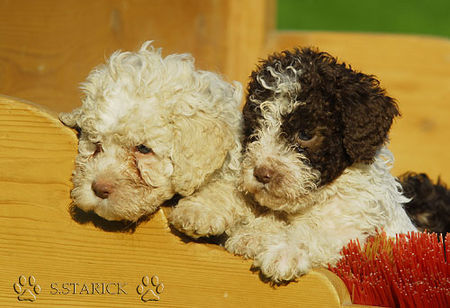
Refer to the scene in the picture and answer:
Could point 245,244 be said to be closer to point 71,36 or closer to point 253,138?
point 253,138

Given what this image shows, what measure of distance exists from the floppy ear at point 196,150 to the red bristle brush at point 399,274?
973mm

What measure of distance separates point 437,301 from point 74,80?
3.51 metres

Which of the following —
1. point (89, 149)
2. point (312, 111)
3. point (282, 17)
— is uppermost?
point (312, 111)

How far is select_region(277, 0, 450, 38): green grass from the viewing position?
14359 mm

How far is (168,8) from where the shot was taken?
23.0ft

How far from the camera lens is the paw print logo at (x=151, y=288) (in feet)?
12.2

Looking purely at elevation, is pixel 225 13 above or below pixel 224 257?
above

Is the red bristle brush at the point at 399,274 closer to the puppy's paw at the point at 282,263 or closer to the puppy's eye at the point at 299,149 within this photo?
the puppy's paw at the point at 282,263

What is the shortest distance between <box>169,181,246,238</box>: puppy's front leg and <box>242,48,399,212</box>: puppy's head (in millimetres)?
237

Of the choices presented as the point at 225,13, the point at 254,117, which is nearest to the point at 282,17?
the point at 225,13

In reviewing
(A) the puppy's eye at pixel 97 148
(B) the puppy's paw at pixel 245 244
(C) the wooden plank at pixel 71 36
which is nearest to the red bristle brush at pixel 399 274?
(B) the puppy's paw at pixel 245 244

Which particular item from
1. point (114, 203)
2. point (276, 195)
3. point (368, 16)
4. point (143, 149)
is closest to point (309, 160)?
point (276, 195)

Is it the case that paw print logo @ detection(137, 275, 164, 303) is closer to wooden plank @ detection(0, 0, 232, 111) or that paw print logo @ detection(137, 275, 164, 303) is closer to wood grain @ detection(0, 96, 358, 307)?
wood grain @ detection(0, 96, 358, 307)

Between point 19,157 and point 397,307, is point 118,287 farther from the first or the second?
point 397,307
